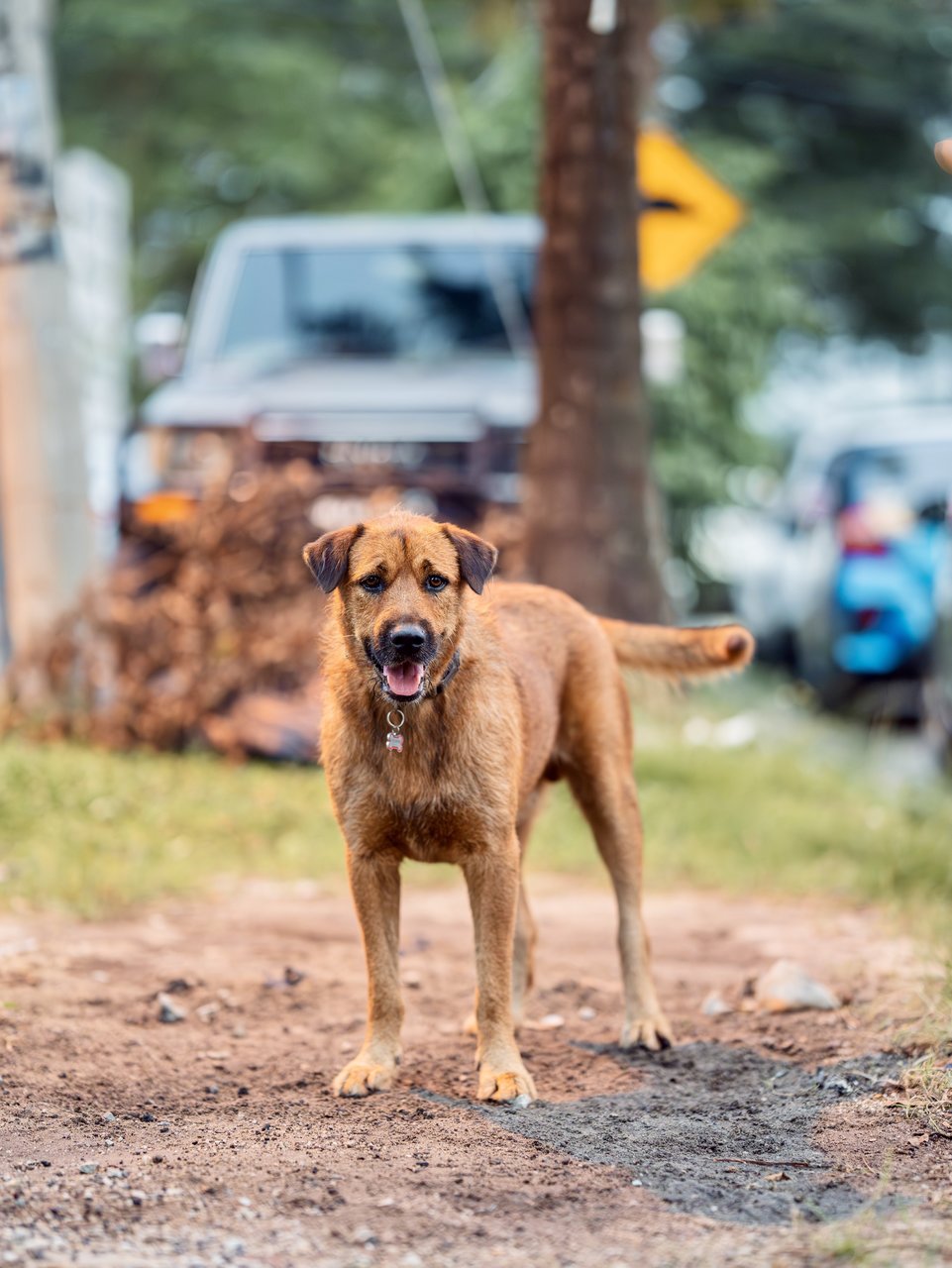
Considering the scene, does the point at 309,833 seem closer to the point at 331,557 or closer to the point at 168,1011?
the point at 168,1011

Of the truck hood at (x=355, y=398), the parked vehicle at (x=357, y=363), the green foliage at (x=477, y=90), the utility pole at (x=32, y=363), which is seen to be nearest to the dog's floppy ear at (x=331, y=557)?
the utility pole at (x=32, y=363)

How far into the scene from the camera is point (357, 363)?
11.4 metres

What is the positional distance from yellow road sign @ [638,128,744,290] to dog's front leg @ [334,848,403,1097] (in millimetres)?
8808

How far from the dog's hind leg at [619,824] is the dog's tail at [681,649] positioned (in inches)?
15.0

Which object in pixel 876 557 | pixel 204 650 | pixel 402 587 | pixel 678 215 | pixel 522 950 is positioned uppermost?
pixel 678 215

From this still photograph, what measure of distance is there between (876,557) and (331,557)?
8.96 meters

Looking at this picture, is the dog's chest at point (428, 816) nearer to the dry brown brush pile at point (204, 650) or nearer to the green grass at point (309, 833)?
the green grass at point (309, 833)

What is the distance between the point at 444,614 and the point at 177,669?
16.9 feet

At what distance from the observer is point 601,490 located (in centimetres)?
1073

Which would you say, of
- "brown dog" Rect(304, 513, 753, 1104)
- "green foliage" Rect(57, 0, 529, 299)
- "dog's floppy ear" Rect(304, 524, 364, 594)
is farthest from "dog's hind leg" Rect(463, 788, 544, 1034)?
"green foliage" Rect(57, 0, 529, 299)

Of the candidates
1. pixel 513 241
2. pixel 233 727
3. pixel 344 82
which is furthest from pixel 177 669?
pixel 344 82

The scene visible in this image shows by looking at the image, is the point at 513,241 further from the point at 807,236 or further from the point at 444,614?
the point at 807,236

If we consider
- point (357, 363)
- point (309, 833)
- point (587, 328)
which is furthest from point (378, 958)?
point (357, 363)

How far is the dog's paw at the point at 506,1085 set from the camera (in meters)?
4.52
